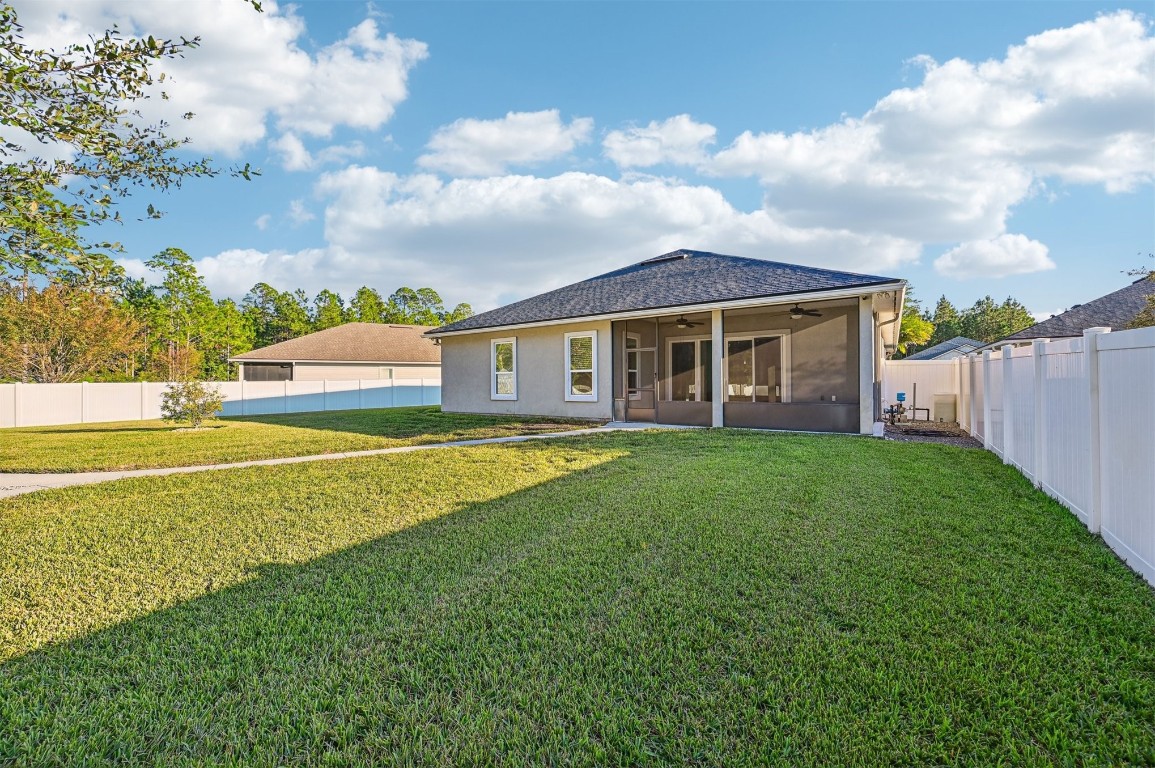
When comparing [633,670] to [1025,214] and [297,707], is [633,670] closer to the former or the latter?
[297,707]

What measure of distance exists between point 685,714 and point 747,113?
51.5 ft

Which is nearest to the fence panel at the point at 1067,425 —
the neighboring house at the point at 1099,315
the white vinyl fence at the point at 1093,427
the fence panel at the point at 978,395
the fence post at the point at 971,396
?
the white vinyl fence at the point at 1093,427

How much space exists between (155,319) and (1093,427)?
44.1 m

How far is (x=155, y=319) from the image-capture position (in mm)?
34562

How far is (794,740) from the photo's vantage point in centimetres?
191

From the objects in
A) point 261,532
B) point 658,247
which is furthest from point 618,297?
point 261,532

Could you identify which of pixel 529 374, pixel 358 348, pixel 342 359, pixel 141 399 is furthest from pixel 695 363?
pixel 358 348

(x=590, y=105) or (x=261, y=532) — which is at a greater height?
(x=590, y=105)

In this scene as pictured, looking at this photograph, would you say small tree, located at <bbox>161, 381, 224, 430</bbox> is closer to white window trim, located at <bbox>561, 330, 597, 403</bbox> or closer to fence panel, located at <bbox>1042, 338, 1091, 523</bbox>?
white window trim, located at <bbox>561, 330, 597, 403</bbox>

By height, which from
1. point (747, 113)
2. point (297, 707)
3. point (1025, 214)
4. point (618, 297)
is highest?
point (747, 113)

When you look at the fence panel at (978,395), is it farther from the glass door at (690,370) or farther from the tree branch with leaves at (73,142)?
the tree branch with leaves at (73,142)

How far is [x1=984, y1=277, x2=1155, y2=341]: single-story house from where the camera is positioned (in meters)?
14.2

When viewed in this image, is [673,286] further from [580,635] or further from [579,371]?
[580,635]

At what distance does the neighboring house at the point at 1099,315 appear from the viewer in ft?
46.5
